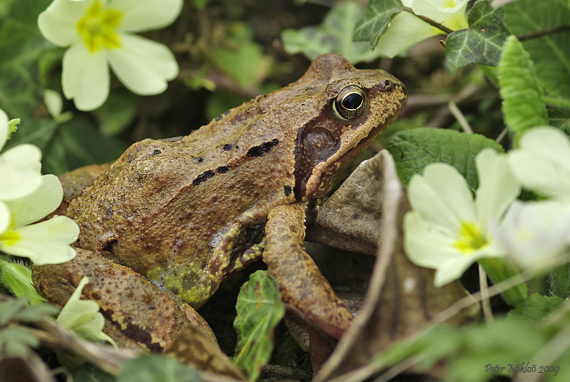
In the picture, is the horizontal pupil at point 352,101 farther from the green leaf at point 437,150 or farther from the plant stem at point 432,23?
the plant stem at point 432,23

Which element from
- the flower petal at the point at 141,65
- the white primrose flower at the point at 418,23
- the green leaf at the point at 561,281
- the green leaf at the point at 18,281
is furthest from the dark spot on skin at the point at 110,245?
the green leaf at the point at 561,281

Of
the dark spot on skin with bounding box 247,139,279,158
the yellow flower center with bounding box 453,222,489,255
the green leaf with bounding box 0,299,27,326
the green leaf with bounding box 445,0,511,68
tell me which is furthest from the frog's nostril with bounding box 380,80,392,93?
the green leaf with bounding box 0,299,27,326

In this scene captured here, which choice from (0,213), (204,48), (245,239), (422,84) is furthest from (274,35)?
(0,213)

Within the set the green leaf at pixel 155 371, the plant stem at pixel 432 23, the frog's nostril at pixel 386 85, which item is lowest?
the green leaf at pixel 155 371

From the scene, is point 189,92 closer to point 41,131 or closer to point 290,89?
point 41,131

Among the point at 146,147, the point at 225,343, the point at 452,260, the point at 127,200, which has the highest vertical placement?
the point at 452,260

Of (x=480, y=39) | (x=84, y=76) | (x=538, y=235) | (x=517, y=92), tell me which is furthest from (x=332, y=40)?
(x=538, y=235)

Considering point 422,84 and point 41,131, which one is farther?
point 422,84
